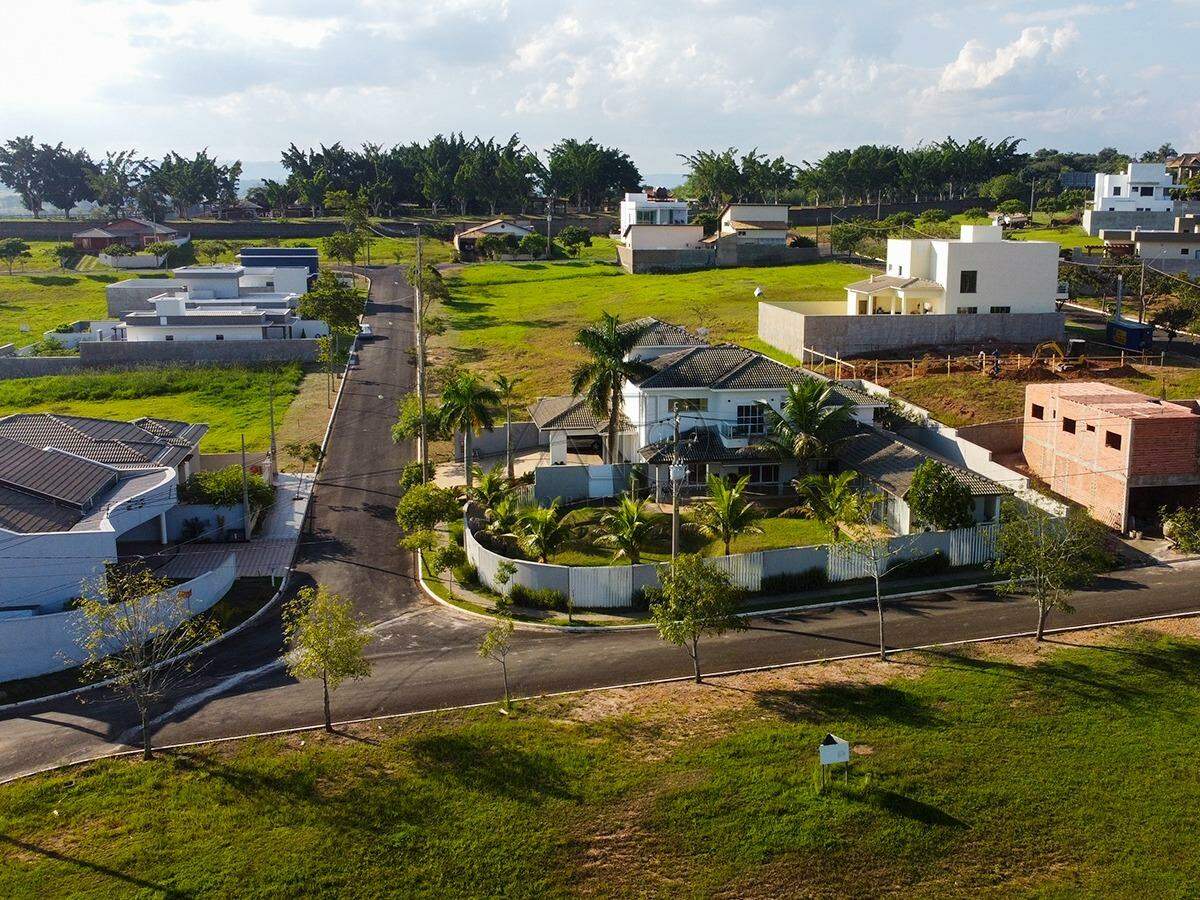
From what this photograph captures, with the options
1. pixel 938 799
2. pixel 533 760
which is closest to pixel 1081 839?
pixel 938 799

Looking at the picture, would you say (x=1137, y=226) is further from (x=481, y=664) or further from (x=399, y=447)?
(x=481, y=664)

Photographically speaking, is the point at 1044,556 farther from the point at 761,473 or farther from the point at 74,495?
the point at 74,495

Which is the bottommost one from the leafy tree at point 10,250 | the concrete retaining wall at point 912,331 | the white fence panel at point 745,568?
the white fence panel at point 745,568

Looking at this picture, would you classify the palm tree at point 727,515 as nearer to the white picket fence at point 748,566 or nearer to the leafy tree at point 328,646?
the white picket fence at point 748,566

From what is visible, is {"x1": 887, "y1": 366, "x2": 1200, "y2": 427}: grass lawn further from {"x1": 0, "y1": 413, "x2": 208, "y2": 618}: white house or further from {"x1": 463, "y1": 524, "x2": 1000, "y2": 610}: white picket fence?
{"x1": 0, "y1": 413, "x2": 208, "y2": 618}: white house

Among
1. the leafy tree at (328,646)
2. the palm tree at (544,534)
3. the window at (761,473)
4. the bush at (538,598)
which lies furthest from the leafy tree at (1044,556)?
the leafy tree at (328,646)

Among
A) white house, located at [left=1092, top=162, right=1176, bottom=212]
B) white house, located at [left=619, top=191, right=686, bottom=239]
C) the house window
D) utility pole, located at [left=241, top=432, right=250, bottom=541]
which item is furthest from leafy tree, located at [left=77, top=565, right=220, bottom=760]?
white house, located at [left=1092, top=162, right=1176, bottom=212]
